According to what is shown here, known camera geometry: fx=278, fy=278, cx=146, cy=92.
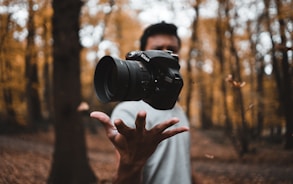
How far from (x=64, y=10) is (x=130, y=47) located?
38.1ft

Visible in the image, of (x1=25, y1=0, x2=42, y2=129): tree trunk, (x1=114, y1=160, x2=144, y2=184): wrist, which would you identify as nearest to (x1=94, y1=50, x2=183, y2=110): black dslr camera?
(x1=114, y1=160, x2=144, y2=184): wrist

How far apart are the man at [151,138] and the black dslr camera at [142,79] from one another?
104 mm

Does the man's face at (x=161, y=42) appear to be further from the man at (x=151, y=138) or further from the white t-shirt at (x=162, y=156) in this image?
the white t-shirt at (x=162, y=156)

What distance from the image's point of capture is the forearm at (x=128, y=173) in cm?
106

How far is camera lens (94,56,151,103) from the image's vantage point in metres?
1.02

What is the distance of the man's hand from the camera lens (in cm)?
12

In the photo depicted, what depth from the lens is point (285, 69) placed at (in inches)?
54.6

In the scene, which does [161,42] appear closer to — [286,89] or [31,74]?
[286,89]

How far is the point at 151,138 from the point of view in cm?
97

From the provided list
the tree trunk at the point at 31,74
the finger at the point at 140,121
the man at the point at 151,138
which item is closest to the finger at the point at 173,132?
the man at the point at 151,138

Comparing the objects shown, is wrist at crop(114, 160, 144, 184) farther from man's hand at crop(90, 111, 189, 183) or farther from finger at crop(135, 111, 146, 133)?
finger at crop(135, 111, 146, 133)

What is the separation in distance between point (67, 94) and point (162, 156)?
2.62 m

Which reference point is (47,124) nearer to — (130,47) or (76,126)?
(130,47)

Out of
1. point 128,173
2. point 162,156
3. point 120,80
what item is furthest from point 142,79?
point 162,156
